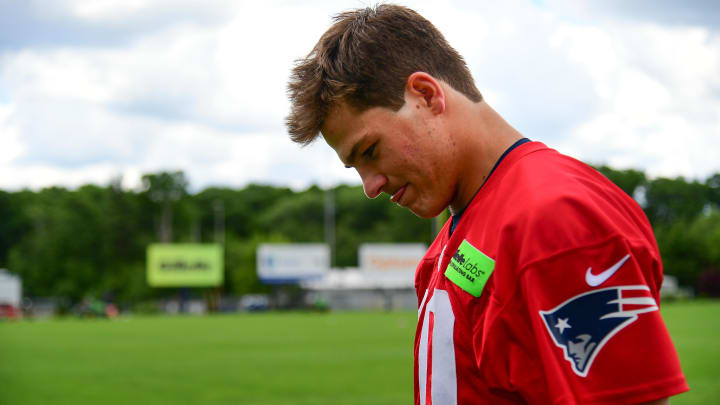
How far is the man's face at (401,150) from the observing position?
1620 mm

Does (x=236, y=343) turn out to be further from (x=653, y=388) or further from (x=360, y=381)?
(x=653, y=388)

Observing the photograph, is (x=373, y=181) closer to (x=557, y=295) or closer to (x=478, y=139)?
(x=478, y=139)

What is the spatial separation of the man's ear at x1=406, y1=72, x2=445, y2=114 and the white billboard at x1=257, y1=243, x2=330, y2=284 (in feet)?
188

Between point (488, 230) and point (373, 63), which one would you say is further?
point (373, 63)

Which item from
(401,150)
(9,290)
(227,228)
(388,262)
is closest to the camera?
(401,150)

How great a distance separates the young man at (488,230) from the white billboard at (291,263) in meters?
57.3

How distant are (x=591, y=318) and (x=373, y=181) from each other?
685 millimetres

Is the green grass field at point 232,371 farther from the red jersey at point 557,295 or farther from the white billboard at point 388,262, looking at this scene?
the white billboard at point 388,262

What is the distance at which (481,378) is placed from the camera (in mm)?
1446

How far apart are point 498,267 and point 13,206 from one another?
2075 cm

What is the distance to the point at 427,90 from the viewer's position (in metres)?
1.59

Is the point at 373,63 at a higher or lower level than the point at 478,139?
higher

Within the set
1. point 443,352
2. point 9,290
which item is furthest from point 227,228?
point 443,352

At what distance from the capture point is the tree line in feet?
216
